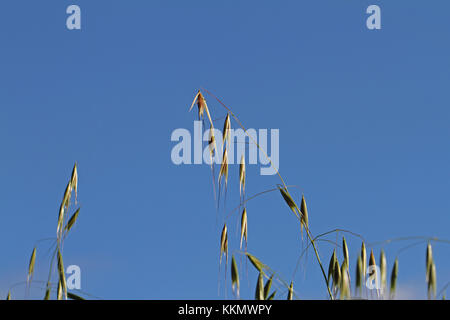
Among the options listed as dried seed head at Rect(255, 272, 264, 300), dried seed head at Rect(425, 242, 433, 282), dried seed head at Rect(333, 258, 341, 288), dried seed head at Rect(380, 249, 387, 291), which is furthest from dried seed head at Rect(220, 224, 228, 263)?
dried seed head at Rect(425, 242, 433, 282)

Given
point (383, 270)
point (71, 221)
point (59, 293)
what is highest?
point (71, 221)

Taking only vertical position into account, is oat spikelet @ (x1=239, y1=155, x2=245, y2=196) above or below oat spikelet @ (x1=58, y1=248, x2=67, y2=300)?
above

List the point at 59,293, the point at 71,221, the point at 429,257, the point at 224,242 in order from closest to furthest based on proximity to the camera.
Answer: the point at 429,257 → the point at 59,293 → the point at 224,242 → the point at 71,221

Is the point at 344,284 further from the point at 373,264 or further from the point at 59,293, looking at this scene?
the point at 59,293

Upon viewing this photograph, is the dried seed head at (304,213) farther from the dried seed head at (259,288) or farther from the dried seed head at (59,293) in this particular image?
the dried seed head at (59,293)

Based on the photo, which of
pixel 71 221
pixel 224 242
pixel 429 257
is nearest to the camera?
pixel 429 257

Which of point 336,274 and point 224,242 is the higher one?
point 224,242

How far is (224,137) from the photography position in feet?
9.08

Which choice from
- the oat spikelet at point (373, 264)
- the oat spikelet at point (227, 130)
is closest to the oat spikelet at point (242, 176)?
the oat spikelet at point (227, 130)

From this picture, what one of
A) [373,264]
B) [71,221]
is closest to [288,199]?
[373,264]

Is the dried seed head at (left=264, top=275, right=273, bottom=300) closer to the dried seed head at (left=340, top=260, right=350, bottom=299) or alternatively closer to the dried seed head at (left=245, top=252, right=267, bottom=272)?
the dried seed head at (left=245, top=252, right=267, bottom=272)
